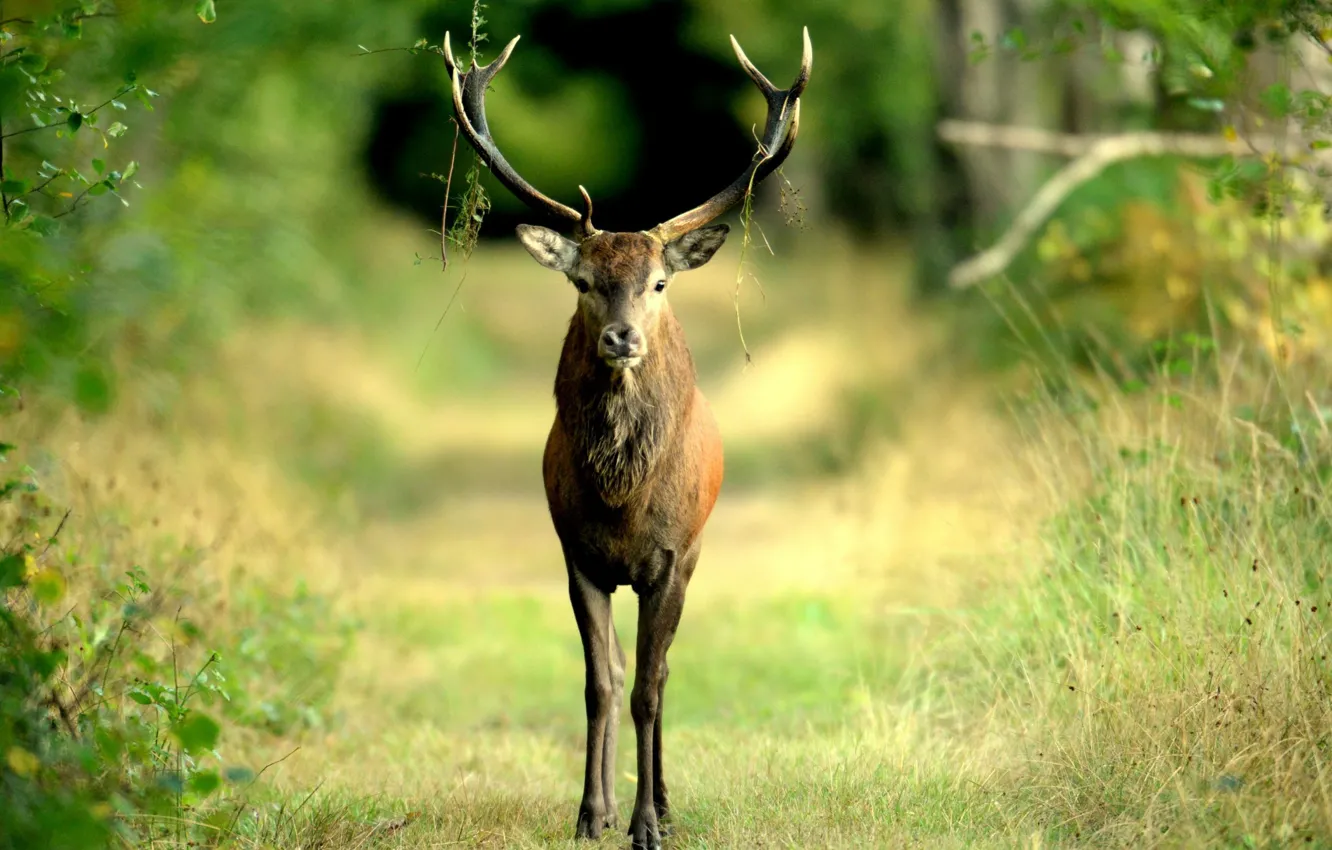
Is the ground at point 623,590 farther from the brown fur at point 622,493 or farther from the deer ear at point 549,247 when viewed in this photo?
the deer ear at point 549,247

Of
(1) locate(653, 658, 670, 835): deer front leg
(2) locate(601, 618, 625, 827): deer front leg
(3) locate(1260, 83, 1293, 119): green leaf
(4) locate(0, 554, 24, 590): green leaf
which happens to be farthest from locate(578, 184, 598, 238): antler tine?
(3) locate(1260, 83, 1293, 119): green leaf

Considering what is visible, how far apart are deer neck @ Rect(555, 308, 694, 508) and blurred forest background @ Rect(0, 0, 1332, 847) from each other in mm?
924

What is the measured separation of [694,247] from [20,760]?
3762 mm

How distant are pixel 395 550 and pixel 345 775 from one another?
19.5 ft

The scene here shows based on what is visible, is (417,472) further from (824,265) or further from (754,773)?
(754,773)

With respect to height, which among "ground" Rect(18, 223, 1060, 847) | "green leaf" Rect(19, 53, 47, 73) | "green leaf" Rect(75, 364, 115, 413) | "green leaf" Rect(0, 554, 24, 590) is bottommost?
"ground" Rect(18, 223, 1060, 847)

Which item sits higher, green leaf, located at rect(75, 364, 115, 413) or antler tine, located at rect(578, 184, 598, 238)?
green leaf, located at rect(75, 364, 115, 413)

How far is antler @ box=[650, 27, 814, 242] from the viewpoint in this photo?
681 centimetres

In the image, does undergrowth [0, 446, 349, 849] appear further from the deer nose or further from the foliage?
the deer nose

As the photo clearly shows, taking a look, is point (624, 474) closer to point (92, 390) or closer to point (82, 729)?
point (82, 729)

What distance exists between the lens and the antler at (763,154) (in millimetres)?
6812

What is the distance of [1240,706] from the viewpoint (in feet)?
18.5

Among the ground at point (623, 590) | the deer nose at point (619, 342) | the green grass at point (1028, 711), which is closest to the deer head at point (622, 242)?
the deer nose at point (619, 342)

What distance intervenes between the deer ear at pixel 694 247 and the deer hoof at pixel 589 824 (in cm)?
236
